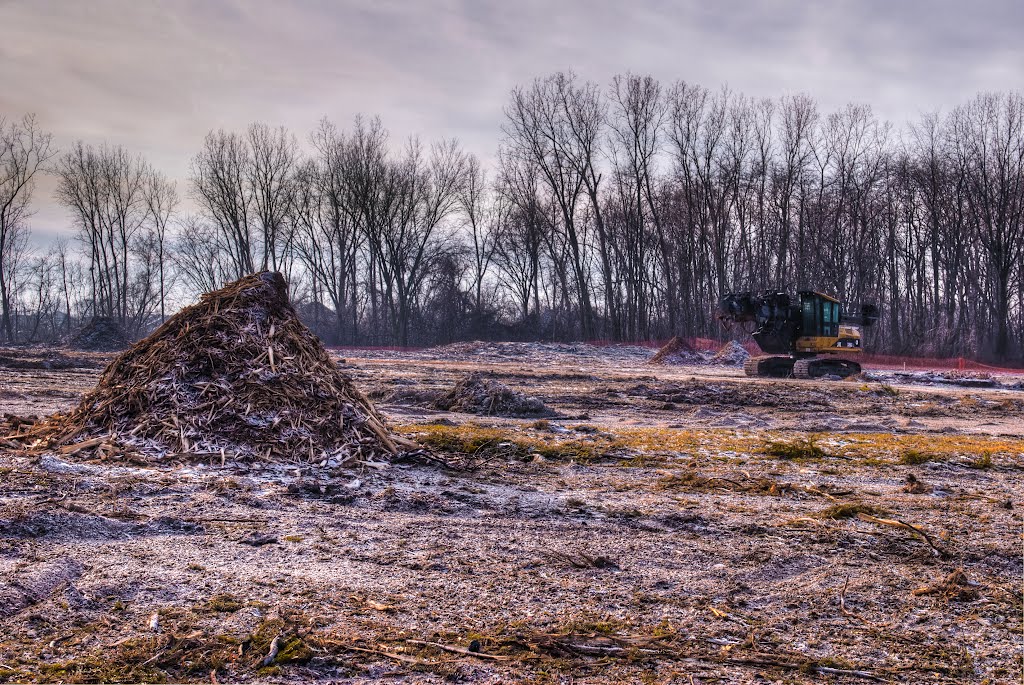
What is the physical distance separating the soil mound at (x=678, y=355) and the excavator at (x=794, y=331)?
6.63m

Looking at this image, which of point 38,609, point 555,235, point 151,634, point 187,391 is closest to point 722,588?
point 151,634

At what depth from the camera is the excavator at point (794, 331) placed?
22.0 meters

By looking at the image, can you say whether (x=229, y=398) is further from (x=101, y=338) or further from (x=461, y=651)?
(x=101, y=338)

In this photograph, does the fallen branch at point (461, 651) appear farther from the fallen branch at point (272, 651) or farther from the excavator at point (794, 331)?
the excavator at point (794, 331)

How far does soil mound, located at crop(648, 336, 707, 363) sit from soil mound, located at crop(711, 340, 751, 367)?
58 centimetres

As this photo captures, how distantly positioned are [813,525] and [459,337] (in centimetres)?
4550

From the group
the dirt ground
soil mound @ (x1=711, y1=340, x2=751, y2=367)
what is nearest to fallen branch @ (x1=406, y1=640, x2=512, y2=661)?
the dirt ground

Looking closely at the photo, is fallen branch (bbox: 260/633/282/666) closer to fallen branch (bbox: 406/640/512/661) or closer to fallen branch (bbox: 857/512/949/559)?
fallen branch (bbox: 406/640/512/661)

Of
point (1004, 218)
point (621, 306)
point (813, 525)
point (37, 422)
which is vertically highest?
point (1004, 218)

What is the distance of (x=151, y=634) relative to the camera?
2596mm

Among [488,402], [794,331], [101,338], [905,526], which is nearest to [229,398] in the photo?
[905,526]

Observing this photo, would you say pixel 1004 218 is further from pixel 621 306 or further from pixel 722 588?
pixel 722 588

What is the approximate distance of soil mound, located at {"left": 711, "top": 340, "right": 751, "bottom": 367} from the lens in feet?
95.8

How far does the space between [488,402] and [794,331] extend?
1426 centimetres
